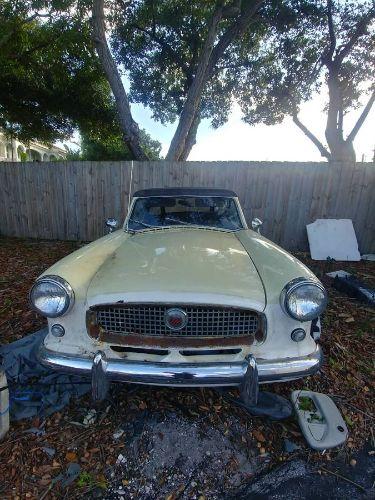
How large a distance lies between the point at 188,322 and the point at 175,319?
0.38 feet

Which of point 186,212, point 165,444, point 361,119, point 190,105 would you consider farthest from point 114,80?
point 361,119

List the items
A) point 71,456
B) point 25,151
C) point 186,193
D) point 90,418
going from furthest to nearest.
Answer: point 25,151, point 186,193, point 90,418, point 71,456

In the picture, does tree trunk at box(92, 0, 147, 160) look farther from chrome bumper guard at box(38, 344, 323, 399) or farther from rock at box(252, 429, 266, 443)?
rock at box(252, 429, 266, 443)

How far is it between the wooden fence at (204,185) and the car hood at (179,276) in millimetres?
4285

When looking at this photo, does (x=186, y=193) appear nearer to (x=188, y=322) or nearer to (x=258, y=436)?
(x=188, y=322)

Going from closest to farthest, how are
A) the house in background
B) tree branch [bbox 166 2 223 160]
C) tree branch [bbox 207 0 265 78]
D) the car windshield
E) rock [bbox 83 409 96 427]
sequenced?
rock [bbox 83 409 96 427], the car windshield, tree branch [bbox 166 2 223 160], tree branch [bbox 207 0 265 78], the house in background

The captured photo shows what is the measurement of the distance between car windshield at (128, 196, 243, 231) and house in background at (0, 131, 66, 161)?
14.8m

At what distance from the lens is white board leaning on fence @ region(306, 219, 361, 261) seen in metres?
6.13

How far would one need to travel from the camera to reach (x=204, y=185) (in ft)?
21.9

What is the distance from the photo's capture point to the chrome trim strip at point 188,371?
5.68 ft

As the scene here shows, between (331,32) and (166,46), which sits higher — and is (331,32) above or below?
above

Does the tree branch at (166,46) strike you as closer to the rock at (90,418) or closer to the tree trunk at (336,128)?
the tree trunk at (336,128)

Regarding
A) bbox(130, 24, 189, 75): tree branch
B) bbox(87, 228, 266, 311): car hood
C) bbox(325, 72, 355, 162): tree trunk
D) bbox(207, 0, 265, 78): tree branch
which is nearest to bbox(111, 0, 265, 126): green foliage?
bbox(130, 24, 189, 75): tree branch

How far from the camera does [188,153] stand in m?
13.2
